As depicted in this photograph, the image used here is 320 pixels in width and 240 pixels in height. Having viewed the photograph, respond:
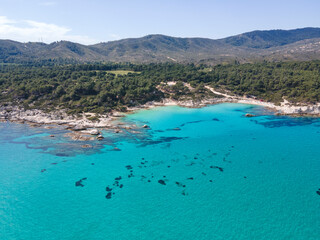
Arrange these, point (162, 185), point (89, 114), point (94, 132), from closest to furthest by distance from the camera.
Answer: point (162, 185)
point (94, 132)
point (89, 114)

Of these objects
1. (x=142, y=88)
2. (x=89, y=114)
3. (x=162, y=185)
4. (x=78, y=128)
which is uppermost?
(x=142, y=88)

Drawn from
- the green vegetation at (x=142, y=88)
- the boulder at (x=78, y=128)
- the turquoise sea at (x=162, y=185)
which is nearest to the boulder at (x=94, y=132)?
the turquoise sea at (x=162, y=185)

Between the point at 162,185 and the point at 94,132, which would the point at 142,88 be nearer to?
the point at 94,132

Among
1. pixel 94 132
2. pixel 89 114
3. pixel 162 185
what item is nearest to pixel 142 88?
pixel 89 114

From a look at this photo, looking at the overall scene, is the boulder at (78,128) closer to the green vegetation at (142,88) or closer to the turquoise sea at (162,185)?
the turquoise sea at (162,185)

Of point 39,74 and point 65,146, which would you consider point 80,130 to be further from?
point 39,74

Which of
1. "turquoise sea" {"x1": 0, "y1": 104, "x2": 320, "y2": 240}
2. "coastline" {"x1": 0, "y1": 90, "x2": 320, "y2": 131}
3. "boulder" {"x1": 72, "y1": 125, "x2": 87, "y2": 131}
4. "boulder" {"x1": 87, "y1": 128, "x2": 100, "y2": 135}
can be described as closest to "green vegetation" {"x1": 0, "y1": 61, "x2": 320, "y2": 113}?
"coastline" {"x1": 0, "y1": 90, "x2": 320, "y2": 131}

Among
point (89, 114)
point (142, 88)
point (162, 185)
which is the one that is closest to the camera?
point (162, 185)

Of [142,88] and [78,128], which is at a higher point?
[142,88]

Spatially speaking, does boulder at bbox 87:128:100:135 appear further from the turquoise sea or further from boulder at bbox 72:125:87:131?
boulder at bbox 72:125:87:131
